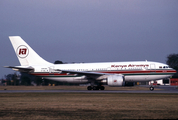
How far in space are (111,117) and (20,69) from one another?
97.6 feet

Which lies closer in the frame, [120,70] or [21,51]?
[120,70]

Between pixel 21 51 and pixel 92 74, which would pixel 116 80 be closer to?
pixel 92 74

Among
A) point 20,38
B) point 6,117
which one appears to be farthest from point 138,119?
point 20,38

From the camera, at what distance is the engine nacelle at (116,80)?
1393 inches

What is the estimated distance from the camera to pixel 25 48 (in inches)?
1657

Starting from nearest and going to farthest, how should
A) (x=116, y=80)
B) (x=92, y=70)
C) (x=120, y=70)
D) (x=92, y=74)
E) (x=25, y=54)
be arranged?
1. (x=116, y=80)
2. (x=92, y=74)
3. (x=120, y=70)
4. (x=92, y=70)
5. (x=25, y=54)

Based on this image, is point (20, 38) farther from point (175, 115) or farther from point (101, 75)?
point (175, 115)

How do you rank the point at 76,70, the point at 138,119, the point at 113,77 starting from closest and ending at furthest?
the point at 138,119
the point at 113,77
the point at 76,70

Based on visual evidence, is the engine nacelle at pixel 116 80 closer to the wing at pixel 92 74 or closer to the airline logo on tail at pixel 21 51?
the wing at pixel 92 74

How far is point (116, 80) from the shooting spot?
116ft

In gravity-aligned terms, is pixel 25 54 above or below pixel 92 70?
above

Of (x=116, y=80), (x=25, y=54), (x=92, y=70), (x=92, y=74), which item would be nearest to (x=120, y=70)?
(x=116, y=80)

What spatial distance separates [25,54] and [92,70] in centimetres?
1094

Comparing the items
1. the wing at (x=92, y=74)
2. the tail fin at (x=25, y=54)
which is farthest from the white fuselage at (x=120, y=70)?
the tail fin at (x=25, y=54)
